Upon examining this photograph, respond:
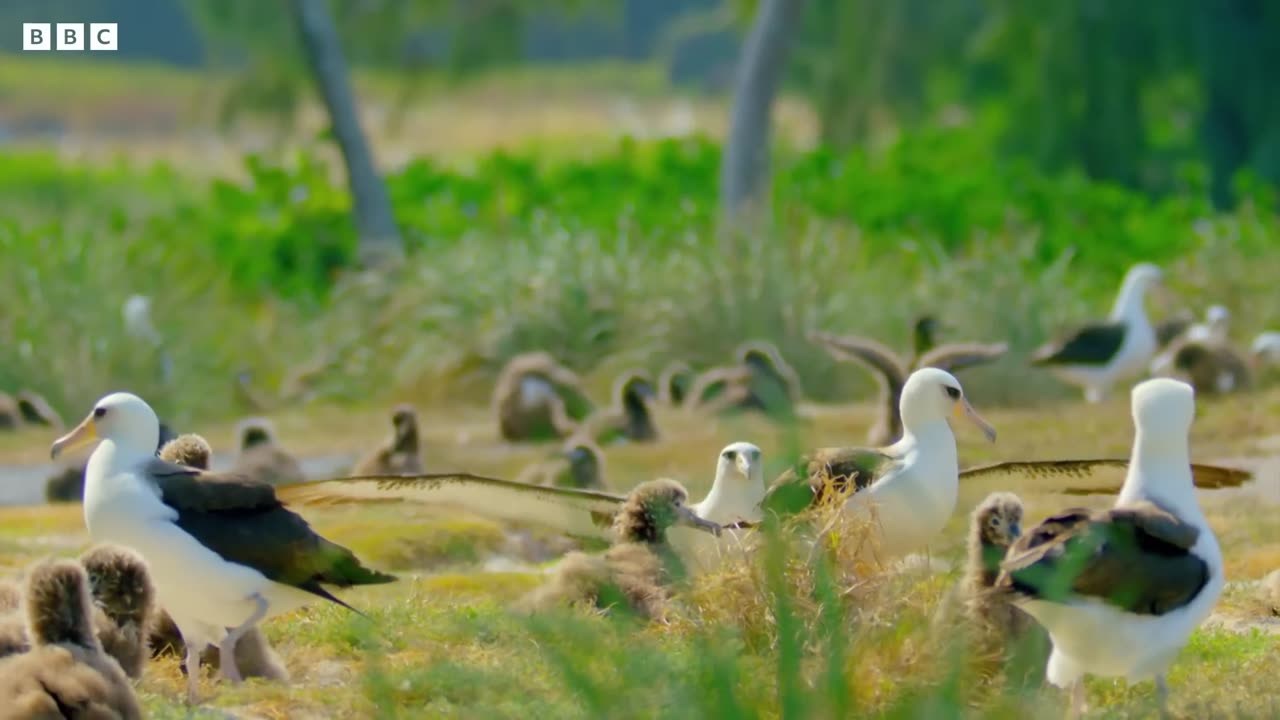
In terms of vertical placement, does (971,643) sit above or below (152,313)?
below

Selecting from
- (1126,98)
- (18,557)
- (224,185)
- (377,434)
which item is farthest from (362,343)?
(1126,98)

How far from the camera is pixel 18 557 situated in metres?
9.63

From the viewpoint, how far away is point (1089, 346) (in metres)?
15.6

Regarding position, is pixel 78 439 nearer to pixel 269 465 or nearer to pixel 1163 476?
pixel 1163 476

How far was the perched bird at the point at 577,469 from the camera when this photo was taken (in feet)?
38.2

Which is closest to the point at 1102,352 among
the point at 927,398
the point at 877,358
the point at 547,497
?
the point at 877,358

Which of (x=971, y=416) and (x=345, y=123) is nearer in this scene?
(x=971, y=416)

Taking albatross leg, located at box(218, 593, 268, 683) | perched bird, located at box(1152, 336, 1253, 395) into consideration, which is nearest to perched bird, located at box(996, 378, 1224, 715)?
albatross leg, located at box(218, 593, 268, 683)

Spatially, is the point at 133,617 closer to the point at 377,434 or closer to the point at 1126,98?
the point at 377,434

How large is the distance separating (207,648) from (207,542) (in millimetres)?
847

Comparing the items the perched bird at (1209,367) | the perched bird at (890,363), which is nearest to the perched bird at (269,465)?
the perched bird at (890,363)

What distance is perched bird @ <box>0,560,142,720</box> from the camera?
217 inches

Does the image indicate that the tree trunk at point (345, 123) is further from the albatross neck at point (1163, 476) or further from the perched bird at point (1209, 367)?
the albatross neck at point (1163, 476)

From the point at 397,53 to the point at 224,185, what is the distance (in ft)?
9.40
